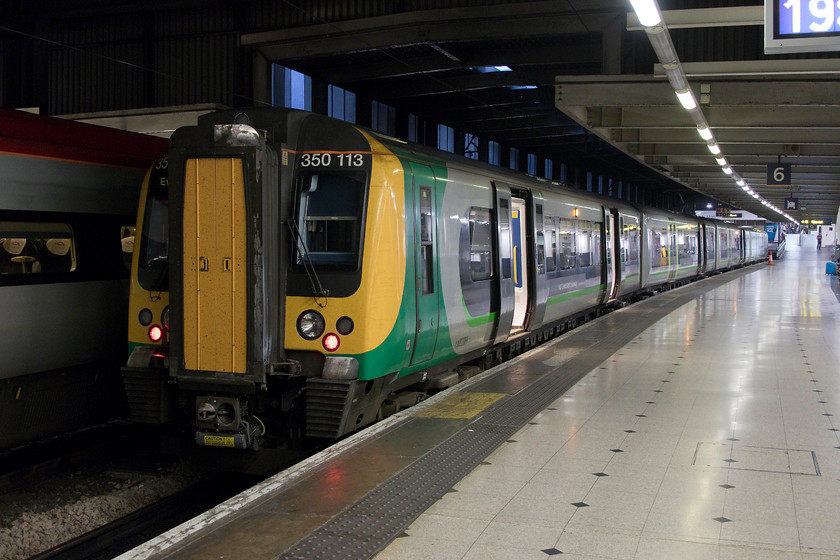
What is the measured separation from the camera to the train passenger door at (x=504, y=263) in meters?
9.91

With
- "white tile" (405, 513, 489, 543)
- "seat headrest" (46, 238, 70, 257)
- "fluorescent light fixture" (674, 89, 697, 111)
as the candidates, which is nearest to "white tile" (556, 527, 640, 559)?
"white tile" (405, 513, 489, 543)

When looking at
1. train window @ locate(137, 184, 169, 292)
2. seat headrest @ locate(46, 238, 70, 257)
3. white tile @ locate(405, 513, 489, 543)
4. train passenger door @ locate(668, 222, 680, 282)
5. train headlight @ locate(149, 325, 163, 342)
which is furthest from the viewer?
train passenger door @ locate(668, 222, 680, 282)

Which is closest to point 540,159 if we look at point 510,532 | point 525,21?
point 525,21

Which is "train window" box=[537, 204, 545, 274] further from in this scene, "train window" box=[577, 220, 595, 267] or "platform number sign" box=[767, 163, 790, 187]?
"platform number sign" box=[767, 163, 790, 187]

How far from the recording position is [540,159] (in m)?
39.0

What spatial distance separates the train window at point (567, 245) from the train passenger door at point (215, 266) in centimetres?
777

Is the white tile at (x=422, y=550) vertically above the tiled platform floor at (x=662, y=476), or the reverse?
the tiled platform floor at (x=662, y=476)

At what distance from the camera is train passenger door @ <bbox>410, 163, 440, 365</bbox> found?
741 cm

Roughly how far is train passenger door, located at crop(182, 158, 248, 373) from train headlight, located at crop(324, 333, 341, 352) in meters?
0.64

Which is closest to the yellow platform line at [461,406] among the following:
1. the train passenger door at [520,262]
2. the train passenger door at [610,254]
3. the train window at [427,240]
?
the train window at [427,240]

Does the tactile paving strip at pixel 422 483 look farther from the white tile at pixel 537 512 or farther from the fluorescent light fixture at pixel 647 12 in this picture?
the fluorescent light fixture at pixel 647 12

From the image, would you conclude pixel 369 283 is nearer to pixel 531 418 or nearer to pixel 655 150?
pixel 531 418

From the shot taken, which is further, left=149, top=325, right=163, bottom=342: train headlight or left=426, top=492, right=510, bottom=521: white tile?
left=149, top=325, right=163, bottom=342: train headlight

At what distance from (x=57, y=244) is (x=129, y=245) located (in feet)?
2.86
